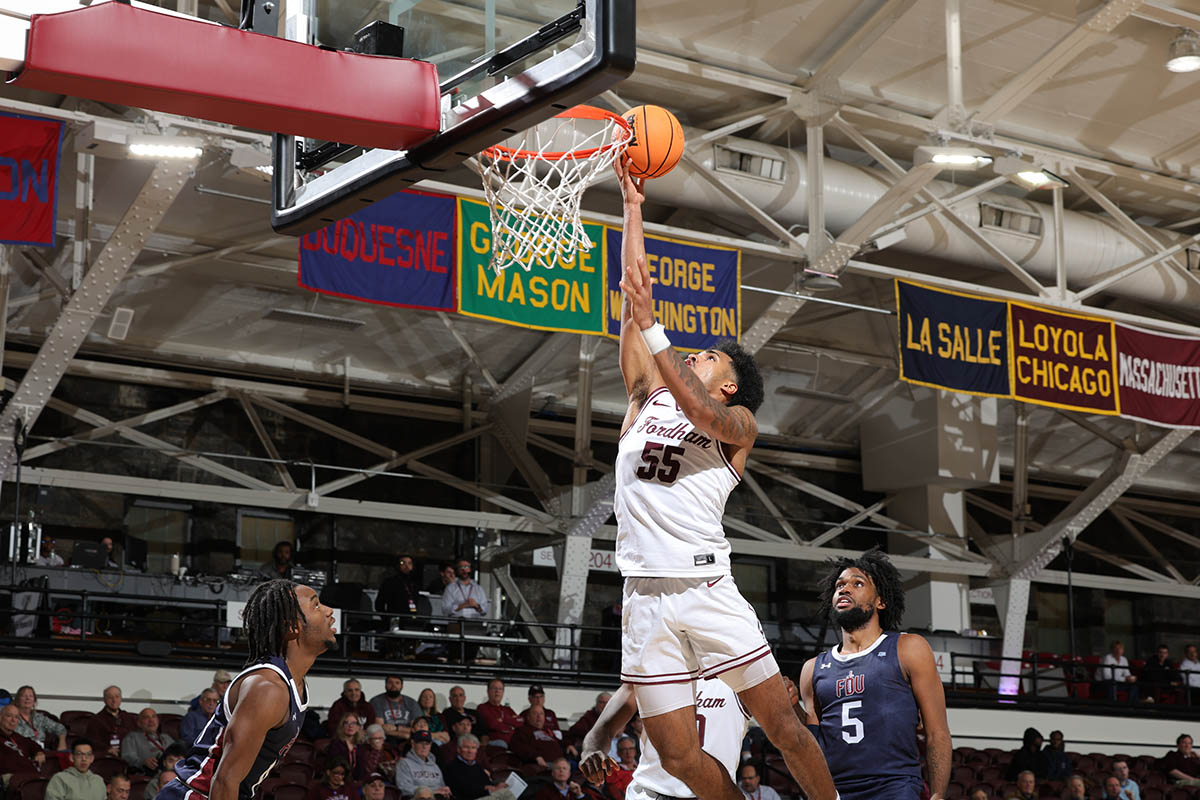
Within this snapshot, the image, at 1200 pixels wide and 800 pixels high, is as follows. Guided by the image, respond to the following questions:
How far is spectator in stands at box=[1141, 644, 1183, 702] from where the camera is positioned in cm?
2016

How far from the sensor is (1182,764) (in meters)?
16.6

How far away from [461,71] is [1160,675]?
18336 mm

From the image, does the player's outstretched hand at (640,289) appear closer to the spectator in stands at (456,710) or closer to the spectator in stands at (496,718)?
the spectator in stands at (456,710)

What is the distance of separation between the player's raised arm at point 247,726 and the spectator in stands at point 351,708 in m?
7.77

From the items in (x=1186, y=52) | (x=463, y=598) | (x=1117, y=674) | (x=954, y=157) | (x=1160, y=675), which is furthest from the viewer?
(x=1160, y=675)

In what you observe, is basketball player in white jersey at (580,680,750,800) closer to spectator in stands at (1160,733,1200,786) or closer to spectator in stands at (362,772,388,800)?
spectator in stands at (362,772,388,800)

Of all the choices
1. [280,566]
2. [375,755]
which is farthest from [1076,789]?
[280,566]

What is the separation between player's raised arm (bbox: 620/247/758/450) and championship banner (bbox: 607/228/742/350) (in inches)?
353

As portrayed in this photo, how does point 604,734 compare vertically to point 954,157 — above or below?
below

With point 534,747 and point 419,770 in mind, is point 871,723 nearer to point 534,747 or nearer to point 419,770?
point 419,770

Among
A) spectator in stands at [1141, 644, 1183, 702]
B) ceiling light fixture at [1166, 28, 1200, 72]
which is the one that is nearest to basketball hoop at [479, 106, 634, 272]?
ceiling light fixture at [1166, 28, 1200, 72]

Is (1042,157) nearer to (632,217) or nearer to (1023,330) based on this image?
(1023,330)

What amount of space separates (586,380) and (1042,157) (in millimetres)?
5891

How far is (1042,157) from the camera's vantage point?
648 inches
